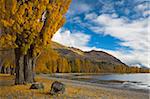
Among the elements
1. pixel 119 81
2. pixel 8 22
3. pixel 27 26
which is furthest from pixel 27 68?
pixel 119 81

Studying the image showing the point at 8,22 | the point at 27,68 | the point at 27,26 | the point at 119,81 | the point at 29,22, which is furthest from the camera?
the point at 119,81

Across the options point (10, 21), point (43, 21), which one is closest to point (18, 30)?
point (10, 21)

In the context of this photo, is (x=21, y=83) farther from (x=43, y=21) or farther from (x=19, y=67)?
(x=43, y=21)

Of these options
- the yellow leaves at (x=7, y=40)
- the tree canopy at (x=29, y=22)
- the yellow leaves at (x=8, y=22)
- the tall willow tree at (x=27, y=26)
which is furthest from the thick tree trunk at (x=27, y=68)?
the yellow leaves at (x=8, y=22)

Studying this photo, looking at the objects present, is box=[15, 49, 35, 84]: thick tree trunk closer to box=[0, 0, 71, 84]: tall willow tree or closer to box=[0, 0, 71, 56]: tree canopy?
box=[0, 0, 71, 84]: tall willow tree

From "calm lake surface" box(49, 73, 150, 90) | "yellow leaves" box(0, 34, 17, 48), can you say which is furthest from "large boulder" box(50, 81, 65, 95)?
"calm lake surface" box(49, 73, 150, 90)

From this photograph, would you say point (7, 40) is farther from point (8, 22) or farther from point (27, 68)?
point (27, 68)

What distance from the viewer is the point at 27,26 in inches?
874

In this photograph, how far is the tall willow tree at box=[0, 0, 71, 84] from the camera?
22156 millimetres

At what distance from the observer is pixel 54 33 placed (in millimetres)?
24516

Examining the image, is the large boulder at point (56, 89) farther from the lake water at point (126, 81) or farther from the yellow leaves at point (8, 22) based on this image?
the lake water at point (126, 81)

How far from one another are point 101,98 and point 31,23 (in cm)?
772

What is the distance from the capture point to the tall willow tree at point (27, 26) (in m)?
22.2

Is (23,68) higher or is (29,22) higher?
(29,22)
